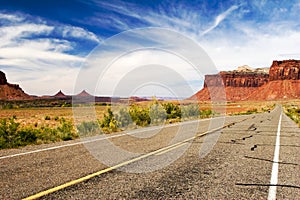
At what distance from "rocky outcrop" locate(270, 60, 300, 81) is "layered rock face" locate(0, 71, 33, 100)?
16780 cm

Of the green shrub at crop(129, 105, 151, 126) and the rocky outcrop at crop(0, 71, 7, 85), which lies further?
the rocky outcrop at crop(0, 71, 7, 85)

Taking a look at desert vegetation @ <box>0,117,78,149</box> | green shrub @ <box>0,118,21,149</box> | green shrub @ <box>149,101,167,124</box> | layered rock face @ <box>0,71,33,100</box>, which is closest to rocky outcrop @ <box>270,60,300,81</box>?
layered rock face @ <box>0,71,33,100</box>

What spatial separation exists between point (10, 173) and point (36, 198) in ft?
6.44

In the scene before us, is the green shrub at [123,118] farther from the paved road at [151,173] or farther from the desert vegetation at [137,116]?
the paved road at [151,173]

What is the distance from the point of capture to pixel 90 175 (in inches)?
225

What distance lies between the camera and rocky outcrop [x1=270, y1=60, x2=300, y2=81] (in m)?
189

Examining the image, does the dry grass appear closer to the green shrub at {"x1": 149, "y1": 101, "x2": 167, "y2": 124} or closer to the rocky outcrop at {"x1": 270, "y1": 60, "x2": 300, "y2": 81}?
the green shrub at {"x1": 149, "y1": 101, "x2": 167, "y2": 124}

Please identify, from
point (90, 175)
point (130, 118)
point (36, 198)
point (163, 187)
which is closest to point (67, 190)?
point (36, 198)

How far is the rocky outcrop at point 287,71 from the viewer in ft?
620

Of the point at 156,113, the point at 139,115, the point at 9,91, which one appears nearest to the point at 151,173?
the point at 139,115

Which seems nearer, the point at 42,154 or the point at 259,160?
the point at 259,160

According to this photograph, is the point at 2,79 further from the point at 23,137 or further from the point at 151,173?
the point at 151,173

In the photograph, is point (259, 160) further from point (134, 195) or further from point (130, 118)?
point (130, 118)

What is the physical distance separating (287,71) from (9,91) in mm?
180414
